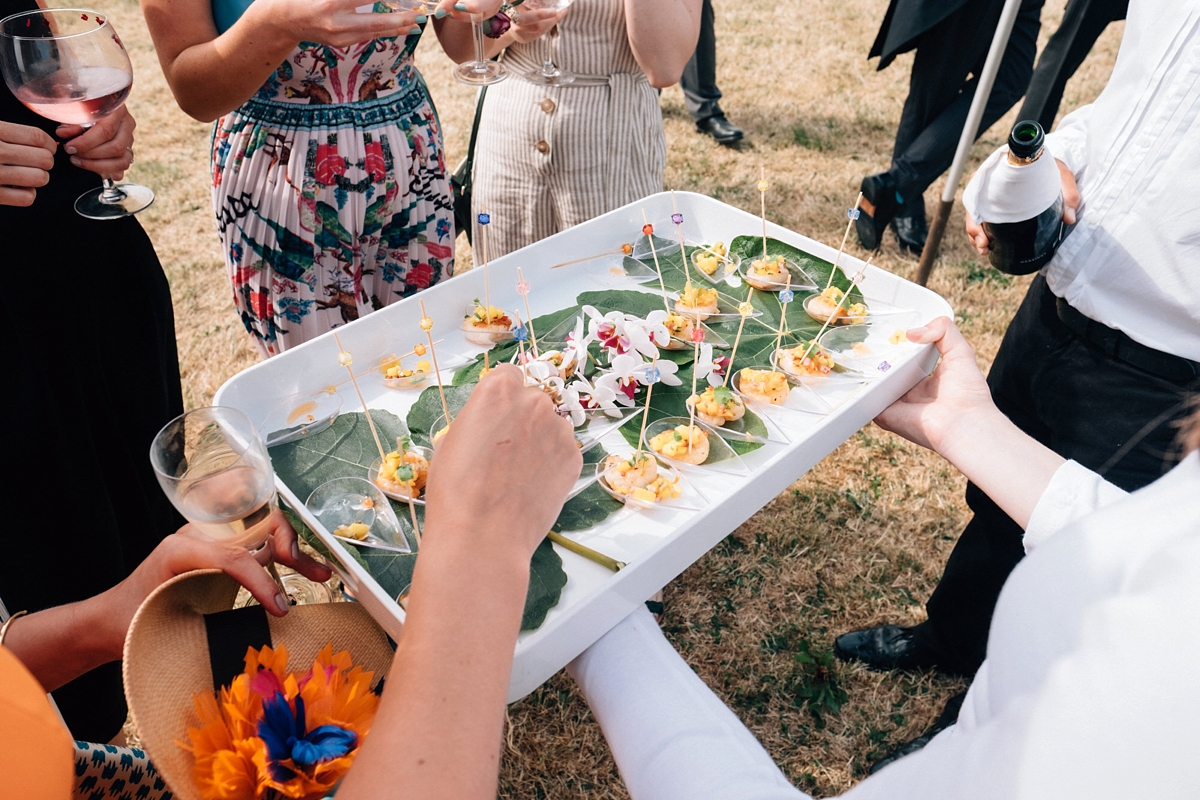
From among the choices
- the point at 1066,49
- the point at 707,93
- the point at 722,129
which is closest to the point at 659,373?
the point at 1066,49

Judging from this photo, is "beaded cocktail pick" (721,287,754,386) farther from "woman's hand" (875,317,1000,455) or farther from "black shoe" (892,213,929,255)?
"black shoe" (892,213,929,255)

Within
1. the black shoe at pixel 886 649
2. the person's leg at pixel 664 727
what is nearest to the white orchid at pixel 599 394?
the person's leg at pixel 664 727

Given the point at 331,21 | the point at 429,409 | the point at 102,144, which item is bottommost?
the point at 429,409

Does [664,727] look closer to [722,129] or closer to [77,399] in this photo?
[77,399]

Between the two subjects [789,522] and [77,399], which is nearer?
[77,399]

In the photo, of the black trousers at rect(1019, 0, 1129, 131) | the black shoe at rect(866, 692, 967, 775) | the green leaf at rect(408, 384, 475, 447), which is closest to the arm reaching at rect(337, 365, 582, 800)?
the green leaf at rect(408, 384, 475, 447)

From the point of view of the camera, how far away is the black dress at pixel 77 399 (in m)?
1.45

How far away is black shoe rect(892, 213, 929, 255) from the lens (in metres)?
4.02

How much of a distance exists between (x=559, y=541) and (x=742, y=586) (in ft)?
4.44

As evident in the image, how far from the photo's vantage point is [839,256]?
1.83m

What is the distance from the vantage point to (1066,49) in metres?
3.59

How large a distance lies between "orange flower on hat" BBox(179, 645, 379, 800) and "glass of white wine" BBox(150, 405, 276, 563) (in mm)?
229

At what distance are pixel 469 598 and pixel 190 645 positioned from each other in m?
0.44

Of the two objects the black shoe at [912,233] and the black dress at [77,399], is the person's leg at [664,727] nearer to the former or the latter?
the black dress at [77,399]
